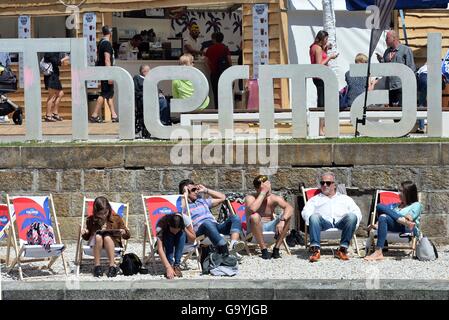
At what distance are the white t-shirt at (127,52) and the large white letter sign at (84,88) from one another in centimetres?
652

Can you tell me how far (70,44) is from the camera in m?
15.1

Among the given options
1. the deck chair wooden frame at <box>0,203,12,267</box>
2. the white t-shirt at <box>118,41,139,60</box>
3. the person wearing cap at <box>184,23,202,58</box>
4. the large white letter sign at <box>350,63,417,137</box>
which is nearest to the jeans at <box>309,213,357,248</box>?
the large white letter sign at <box>350,63,417,137</box>

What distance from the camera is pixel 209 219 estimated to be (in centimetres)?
1341

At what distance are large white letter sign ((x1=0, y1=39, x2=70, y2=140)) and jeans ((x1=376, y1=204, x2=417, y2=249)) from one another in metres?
4.72

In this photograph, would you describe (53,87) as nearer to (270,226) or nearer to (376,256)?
(270,226)

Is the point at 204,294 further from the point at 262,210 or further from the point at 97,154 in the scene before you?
the point at 97,154

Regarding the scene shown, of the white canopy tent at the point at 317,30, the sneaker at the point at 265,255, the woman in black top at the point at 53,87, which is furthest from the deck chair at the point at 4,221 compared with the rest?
the white canopy tent at the point at 317,30

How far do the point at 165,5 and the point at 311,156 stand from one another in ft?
24.7

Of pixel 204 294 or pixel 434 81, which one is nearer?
pixel 204 294

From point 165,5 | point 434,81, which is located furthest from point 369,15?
point 434,81

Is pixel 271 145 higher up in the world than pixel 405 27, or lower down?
lower down

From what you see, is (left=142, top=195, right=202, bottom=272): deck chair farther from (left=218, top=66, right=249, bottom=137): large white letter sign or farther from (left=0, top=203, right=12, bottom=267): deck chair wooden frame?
(left=218, top=66, right=249, bottom=137): large white letter sign

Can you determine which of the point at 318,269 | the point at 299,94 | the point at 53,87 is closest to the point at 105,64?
the point at 53,87

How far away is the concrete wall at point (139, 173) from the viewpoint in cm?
1433
